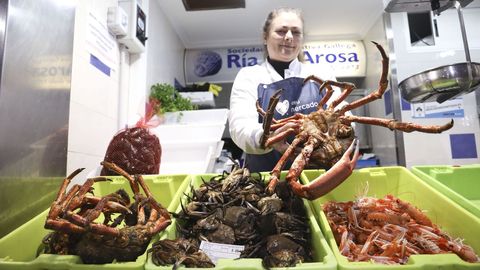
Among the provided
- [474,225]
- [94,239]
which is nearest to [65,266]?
[94,239]

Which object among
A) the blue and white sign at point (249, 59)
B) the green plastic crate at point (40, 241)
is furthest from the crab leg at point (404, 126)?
the blue and white sign at point (249, 59)

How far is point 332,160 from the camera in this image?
1.05 metres

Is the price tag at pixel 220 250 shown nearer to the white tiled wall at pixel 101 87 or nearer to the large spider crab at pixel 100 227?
the large spider crab at pixel 100 227

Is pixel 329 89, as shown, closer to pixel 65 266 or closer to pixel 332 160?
pixel 332 160

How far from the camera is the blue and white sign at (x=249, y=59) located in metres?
4.00

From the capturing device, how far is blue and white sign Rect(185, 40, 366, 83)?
400cm

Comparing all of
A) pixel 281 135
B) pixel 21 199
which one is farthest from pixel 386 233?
pixel 21 199

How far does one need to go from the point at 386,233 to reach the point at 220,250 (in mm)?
577

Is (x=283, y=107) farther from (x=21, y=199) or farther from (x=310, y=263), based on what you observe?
(x=21, y=199)

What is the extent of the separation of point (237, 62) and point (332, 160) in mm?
3359

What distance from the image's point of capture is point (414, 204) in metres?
1.25

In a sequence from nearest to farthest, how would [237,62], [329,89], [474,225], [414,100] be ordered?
[474,225]
[329,89]
[414,100]
[237,62]

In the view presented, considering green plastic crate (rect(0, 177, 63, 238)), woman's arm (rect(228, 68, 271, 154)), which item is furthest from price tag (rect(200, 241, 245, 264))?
green plastic crate (rect(0, 177, 63, 238))

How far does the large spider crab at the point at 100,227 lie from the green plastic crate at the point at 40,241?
0.04m
